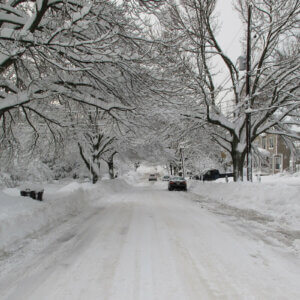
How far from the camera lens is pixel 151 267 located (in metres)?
4.28

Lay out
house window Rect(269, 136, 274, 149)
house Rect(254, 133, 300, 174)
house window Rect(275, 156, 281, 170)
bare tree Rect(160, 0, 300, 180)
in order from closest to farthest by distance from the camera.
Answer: bare tree Rect(160, 0, 300, 180)
house Rect(254, 133, 300, 174)
house window Rect(275, 156, 281, 170)
house window Rect(269, 136, 274, 149)

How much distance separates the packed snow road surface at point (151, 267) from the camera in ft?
11.4

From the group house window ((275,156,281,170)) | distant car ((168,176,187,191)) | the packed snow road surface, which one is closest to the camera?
the packed snow road surface

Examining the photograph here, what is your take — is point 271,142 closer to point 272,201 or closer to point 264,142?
point 264,142

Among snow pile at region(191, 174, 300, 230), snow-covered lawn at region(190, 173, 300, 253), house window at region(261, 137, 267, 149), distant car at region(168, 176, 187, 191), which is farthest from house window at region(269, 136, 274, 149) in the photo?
snow pile at region(191, 174, 300, 230)

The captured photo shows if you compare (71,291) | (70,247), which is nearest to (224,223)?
(70,247)

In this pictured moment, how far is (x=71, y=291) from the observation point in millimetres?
3502

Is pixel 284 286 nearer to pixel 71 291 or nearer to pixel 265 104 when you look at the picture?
pixel 71 291

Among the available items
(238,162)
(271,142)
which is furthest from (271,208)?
(271,142)

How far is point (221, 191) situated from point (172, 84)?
973 cm

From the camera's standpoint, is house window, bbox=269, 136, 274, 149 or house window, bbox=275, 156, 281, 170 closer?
house window, bbox=275, 156, 281, 170

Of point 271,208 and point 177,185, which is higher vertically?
point 271,208

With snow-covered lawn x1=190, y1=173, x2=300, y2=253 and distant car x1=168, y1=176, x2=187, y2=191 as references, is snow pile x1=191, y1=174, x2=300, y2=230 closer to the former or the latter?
snow-covered lawn x1=190, y1=173, x2=300, y2=253

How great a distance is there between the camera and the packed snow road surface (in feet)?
11.4
